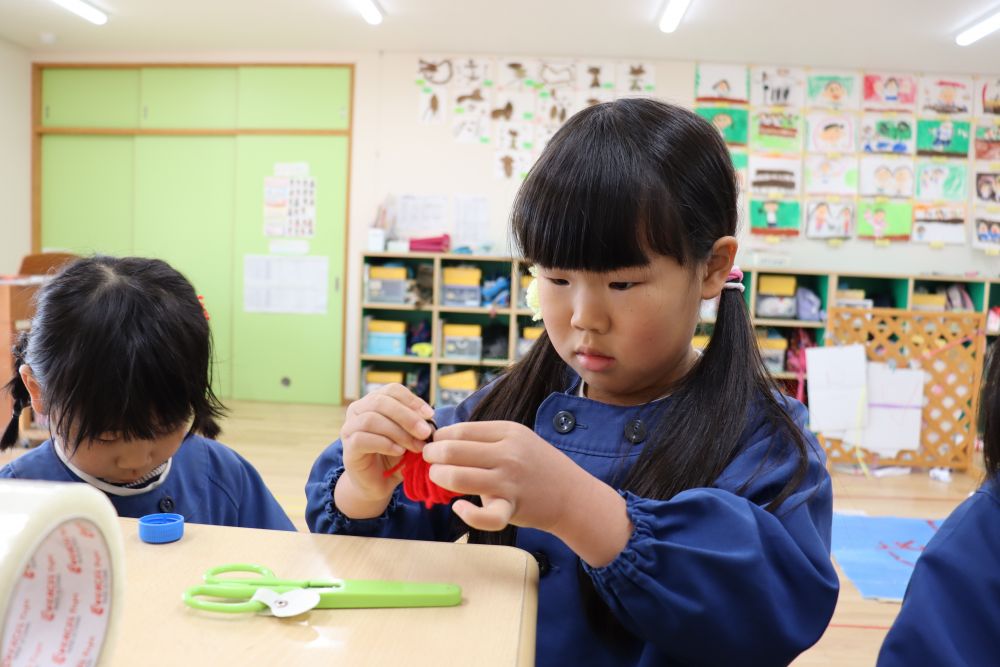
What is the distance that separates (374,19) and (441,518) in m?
3.93

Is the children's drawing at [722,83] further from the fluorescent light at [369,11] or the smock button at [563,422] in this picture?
the smock button at [563,422]

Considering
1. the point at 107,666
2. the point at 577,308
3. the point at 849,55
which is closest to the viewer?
the point at 107,666

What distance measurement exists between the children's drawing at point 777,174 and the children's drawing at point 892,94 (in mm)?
576

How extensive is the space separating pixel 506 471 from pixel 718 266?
0.37 metres

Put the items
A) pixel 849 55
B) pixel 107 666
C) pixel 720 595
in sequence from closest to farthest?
1. pixel 107 666
2. pixel 720 595
3. pixel 849 55

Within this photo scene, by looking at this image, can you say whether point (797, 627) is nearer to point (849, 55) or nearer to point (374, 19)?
point (374, 19)

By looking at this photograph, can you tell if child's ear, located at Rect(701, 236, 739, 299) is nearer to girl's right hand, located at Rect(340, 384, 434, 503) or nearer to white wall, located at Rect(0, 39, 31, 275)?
girl's right hand, located at Rect(340, 384, 434, 503)

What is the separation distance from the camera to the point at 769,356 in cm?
441

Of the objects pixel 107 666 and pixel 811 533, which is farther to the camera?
pixel 811 533

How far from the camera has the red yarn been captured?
23.7 inches

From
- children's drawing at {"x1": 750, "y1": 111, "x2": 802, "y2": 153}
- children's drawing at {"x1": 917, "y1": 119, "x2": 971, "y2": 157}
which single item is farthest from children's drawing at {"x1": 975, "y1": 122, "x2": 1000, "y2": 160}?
children's drawing at {"x1": 750, "y1": 111, "x2": 802, "y2": 153}

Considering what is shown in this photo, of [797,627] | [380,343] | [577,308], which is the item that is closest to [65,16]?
[380,343]

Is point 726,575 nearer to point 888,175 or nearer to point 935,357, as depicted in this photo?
point 935,357

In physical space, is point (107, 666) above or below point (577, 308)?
below
